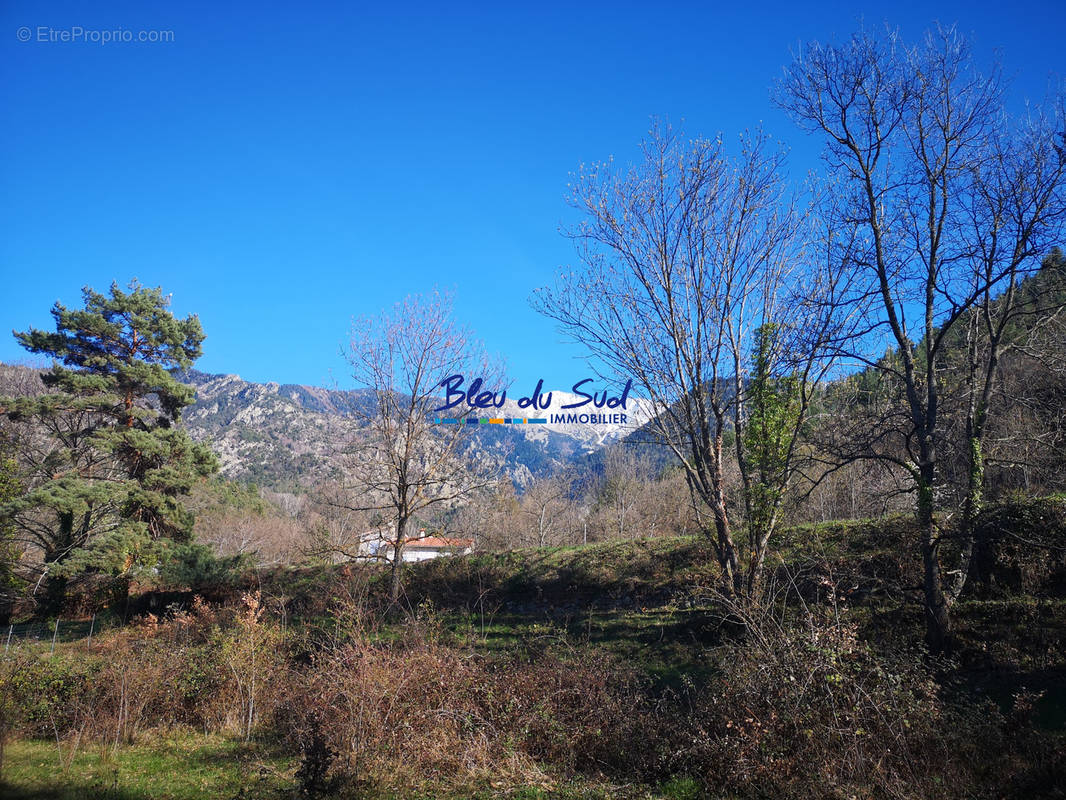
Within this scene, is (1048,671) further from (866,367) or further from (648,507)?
(648,507)

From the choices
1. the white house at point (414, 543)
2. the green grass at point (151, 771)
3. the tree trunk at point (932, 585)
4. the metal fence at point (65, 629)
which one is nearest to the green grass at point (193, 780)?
the green grass at point (151, 771)

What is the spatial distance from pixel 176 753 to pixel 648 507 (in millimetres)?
34175

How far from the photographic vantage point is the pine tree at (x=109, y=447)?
2062 centimetres

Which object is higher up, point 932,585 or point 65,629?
point 932,585

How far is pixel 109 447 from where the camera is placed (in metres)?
21.0

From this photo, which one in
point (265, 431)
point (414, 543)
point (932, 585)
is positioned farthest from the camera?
point (265, 431)

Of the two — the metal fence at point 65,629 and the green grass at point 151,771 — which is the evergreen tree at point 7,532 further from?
the green grass at point 151,771

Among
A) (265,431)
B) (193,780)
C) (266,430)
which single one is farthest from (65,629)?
(266,430)

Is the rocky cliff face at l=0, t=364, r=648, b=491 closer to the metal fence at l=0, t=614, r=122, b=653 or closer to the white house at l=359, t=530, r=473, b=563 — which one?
the white house at l=359, t=530, r=473, b=563

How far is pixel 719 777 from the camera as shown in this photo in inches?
262

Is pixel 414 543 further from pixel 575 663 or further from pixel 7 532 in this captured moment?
pixel 7 532

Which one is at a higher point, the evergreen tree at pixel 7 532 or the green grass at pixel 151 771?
the evergreen tree at pixel 7 532

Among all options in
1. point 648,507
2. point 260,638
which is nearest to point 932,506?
point 260,638

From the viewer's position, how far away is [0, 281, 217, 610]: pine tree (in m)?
20.6
